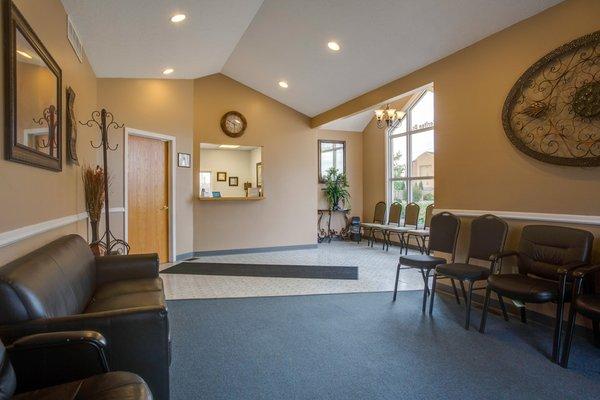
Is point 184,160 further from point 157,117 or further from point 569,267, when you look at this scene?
point 569,267

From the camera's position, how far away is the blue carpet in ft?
6.93

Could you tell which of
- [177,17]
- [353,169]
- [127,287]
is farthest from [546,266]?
[353,169]

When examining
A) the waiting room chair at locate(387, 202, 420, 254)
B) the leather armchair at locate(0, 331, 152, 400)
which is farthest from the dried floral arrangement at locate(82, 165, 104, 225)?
the waiting room chair at locate(387, 202, 420, 254)

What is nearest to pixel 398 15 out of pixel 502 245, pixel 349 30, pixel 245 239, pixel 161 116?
pixel 349 30

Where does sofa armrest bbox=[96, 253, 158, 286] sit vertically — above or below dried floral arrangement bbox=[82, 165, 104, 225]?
below

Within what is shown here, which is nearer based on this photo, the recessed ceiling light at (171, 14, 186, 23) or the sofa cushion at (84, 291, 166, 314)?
the sofa cushion at (84, 291, 166, 314)

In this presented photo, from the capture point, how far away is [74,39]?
3369 mm

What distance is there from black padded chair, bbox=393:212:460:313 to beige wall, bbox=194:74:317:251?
358 centimetres

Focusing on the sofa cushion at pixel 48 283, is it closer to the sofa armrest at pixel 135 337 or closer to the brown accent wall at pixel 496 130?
the sofa armrest at pixel 135 337

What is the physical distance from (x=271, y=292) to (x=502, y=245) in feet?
8.04

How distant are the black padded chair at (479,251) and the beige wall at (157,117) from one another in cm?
426

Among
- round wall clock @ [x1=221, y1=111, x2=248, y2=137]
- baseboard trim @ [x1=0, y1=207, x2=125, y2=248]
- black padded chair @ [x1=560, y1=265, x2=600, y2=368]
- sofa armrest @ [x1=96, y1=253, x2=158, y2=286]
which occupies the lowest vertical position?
black padded chair @ [x1=560, y1=265, x2=600, y2=368]

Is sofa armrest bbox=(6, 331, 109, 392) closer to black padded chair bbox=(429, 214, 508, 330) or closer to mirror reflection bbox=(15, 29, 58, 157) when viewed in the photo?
mirror reflection bbox=(15, 29, 58, 157)

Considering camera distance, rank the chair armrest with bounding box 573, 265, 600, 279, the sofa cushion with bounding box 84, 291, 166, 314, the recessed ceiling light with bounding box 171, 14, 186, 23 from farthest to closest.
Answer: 1. the recessed ceiling light with bounding box 171, 14, 186, 23
2. the chair armrest with bounding box 573, 265, 600, 279
3. the sofa cushion with bounding box 84, 291, 166, 314
